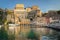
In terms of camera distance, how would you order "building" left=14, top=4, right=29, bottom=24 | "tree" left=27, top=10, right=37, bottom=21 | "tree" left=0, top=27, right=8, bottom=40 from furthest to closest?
"tree" left=27, top=10, right=37, bottom=21
"building" left=14, top=4, right=29, bottom=24
"tree" left=0, top=27, right=8, bottom=40

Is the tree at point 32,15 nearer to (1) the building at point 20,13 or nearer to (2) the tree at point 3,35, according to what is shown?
(1) the building at point 20,13

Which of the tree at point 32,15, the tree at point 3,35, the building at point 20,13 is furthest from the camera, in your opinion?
the tree at point 32,15

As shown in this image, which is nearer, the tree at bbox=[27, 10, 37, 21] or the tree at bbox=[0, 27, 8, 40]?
the tree at bbox=[0, 27, 8, 40]

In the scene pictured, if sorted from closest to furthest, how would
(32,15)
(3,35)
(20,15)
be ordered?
1. (20,15)
2. (32,15)
3. (3,35)

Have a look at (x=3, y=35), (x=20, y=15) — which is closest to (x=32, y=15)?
(x=20, y=15)

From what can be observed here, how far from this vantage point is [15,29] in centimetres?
810

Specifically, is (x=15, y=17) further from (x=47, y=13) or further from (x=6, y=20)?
(x=47, y=13)

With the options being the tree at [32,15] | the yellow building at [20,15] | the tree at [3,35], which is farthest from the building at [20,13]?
the tree at [3,35]

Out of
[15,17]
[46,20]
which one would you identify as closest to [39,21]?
[46,20]

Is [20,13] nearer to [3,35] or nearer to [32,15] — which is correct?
[32,15]

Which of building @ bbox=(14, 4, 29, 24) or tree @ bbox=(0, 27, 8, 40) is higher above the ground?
building @ bbox=(14, 4, 29, 24)

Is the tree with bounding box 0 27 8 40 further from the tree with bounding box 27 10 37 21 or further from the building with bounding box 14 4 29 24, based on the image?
the tree with bounding box 27 10 37 21

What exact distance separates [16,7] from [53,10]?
3.60 ft

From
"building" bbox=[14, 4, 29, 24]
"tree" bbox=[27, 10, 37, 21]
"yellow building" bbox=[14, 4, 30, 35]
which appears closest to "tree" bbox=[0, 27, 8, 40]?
"yellow building" bbox=[14, 4, 30, 35]
